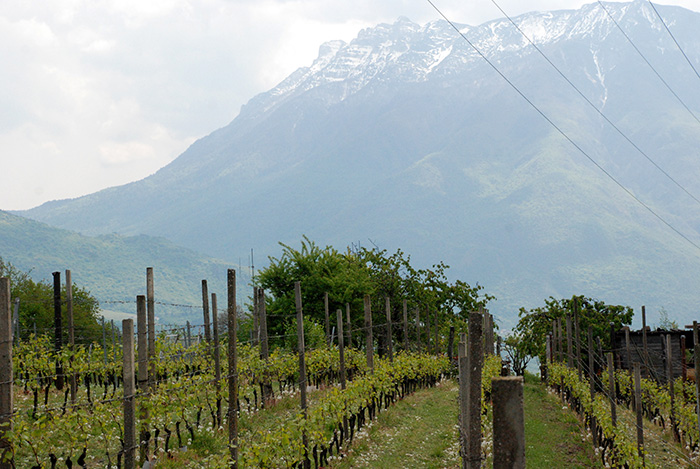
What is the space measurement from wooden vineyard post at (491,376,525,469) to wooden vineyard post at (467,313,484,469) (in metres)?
2.61

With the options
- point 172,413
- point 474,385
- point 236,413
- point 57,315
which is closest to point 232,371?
point 236,413

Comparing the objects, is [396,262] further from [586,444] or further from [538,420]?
[586,444]

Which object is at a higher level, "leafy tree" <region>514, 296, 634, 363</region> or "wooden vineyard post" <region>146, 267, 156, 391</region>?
"wooden vineyard post" <region>146, 267, 156, 391</region>

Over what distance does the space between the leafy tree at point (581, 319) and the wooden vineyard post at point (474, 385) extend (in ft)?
106

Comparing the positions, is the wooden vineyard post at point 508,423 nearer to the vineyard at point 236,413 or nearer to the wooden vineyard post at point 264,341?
the vineyard at point 236,413

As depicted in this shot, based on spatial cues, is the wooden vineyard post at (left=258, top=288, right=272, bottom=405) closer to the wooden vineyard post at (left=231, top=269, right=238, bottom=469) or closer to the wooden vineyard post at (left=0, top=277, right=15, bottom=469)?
the wooden vineyard post at (left=231, top=269, right=238, bottom=469)

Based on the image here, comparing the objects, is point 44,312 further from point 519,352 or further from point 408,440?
point 408,440

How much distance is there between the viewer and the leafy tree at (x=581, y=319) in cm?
3888

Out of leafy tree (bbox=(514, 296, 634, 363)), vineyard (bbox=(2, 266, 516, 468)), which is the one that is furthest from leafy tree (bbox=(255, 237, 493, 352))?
vineyard (bbox=(2, 266, 516, 468))

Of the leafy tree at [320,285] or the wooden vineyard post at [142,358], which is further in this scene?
the leafy tree at [320,285]

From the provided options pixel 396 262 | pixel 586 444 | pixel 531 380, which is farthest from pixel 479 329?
pixel 396 262

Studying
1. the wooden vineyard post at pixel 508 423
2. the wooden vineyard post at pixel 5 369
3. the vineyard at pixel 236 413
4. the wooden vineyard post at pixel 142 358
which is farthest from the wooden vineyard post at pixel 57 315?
the wooden vineyard post at pixel 508 423

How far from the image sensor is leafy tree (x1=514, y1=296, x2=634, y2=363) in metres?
38.9

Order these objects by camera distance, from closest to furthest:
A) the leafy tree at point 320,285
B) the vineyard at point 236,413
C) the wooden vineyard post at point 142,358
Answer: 1. the vineyard at point 236,413
2. the wooden vineyard post at point 142,358
3. the leafy tree at point 320,285
